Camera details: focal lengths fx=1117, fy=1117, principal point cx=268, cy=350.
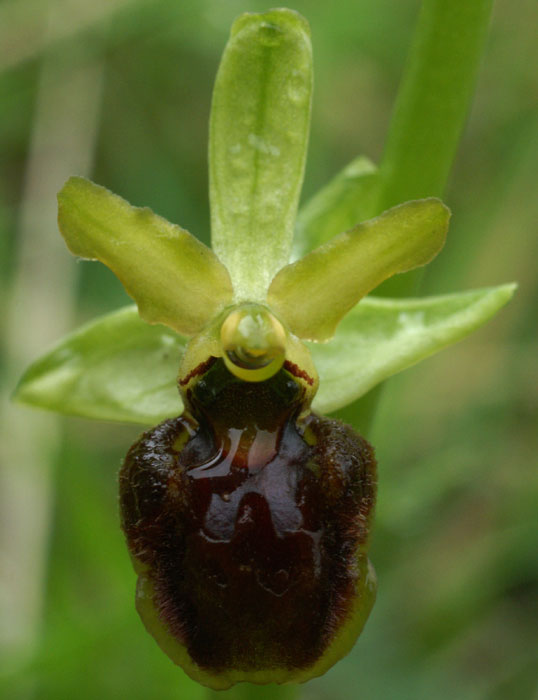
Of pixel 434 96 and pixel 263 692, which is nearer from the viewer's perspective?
pixel 434 96

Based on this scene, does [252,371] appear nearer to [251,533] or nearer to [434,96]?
[251,533]

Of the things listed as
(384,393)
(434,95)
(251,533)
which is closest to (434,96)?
(434,95)

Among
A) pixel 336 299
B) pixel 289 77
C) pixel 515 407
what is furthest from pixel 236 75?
pixel 515 407

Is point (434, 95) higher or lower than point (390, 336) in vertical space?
higher

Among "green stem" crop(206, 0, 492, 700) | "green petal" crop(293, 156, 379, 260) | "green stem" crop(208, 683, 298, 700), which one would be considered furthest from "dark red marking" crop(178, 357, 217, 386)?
"green stem" crop(208, 683, 298, 700)

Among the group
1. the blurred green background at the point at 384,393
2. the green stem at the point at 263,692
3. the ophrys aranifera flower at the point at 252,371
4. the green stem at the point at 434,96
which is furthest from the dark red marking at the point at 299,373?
the blurred green background at the point at 384,393

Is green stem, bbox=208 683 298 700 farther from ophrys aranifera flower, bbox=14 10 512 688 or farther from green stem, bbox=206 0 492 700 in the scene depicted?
green stem, bbox=206 0 492 700

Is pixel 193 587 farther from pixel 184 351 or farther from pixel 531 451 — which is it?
pixel 531 451
